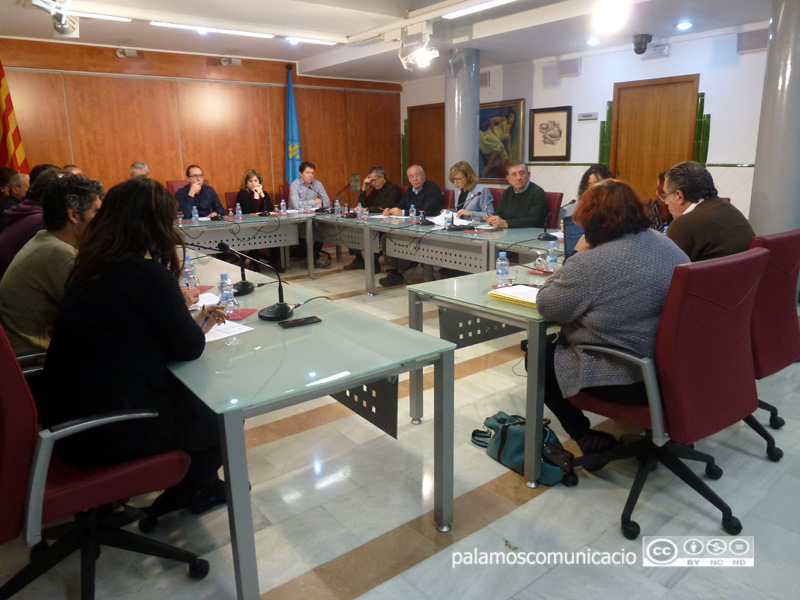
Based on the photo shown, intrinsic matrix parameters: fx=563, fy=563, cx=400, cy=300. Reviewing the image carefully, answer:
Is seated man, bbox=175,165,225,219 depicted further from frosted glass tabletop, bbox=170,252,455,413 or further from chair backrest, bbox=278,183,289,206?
frosted glass tabletop, bbox=170,252,455,413

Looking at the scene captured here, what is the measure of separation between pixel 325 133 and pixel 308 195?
1878 mm

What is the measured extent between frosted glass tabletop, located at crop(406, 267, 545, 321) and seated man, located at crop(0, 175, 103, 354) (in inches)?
52.4

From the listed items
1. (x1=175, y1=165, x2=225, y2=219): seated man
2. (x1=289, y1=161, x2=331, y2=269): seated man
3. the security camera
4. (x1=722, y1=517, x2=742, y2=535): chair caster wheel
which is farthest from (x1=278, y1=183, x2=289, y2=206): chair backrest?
(x1=722, y1=517, x2=742, y2=535): chair caster wheel

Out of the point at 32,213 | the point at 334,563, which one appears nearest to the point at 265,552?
the point at 334,563

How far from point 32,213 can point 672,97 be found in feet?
18.7

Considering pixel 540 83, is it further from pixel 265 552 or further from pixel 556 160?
pixel 265 552

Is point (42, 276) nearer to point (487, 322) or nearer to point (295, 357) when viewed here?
point (295, 357)

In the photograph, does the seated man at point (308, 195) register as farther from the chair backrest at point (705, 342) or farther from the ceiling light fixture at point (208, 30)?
the chair backrest at point (705, 342)

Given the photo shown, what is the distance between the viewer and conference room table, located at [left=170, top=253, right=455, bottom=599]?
1425 millimetres

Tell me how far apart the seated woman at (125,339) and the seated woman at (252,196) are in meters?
4.83

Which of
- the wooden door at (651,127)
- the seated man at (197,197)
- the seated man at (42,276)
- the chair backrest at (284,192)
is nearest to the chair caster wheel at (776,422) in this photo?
the seated man at (42,276)

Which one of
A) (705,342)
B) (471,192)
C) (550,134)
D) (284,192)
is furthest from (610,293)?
(284,192)

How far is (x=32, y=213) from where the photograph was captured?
2.62 metres

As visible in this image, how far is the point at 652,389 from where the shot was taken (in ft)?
5.69
